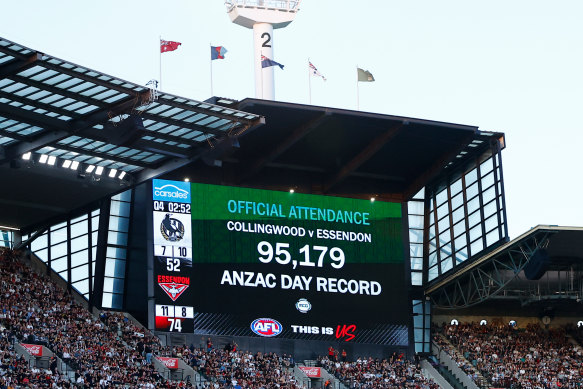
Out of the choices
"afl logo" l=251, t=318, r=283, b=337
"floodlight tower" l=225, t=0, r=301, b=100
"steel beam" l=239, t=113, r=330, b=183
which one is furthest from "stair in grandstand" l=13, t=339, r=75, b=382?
"floodlight tower" l=225, t=0, r=301, b=100

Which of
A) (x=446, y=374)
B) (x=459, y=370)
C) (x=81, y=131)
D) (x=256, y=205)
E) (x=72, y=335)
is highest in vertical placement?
(x=81, y=131)

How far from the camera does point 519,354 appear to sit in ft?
211

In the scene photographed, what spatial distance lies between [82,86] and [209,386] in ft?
45.0

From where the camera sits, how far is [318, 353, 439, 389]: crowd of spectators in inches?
2248

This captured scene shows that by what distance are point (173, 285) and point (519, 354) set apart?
19638mm

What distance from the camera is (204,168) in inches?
2395

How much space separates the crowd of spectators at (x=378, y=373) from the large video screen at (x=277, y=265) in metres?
1.12

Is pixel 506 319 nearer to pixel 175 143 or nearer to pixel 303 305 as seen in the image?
pixel 303 305

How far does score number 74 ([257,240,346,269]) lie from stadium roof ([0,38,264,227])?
604 centimetres

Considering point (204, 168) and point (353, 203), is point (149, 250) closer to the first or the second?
point (204, 168)

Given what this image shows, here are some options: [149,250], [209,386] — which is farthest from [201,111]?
[209,386]

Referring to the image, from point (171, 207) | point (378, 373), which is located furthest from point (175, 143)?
point (378, 373)

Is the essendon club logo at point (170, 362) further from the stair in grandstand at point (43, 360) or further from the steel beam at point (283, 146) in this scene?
the steel beam at point (283, 146)

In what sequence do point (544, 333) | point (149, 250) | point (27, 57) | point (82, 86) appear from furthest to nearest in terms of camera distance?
point (544, 333)
point (149, 250)
point (82, 86)
point (27, 57)
